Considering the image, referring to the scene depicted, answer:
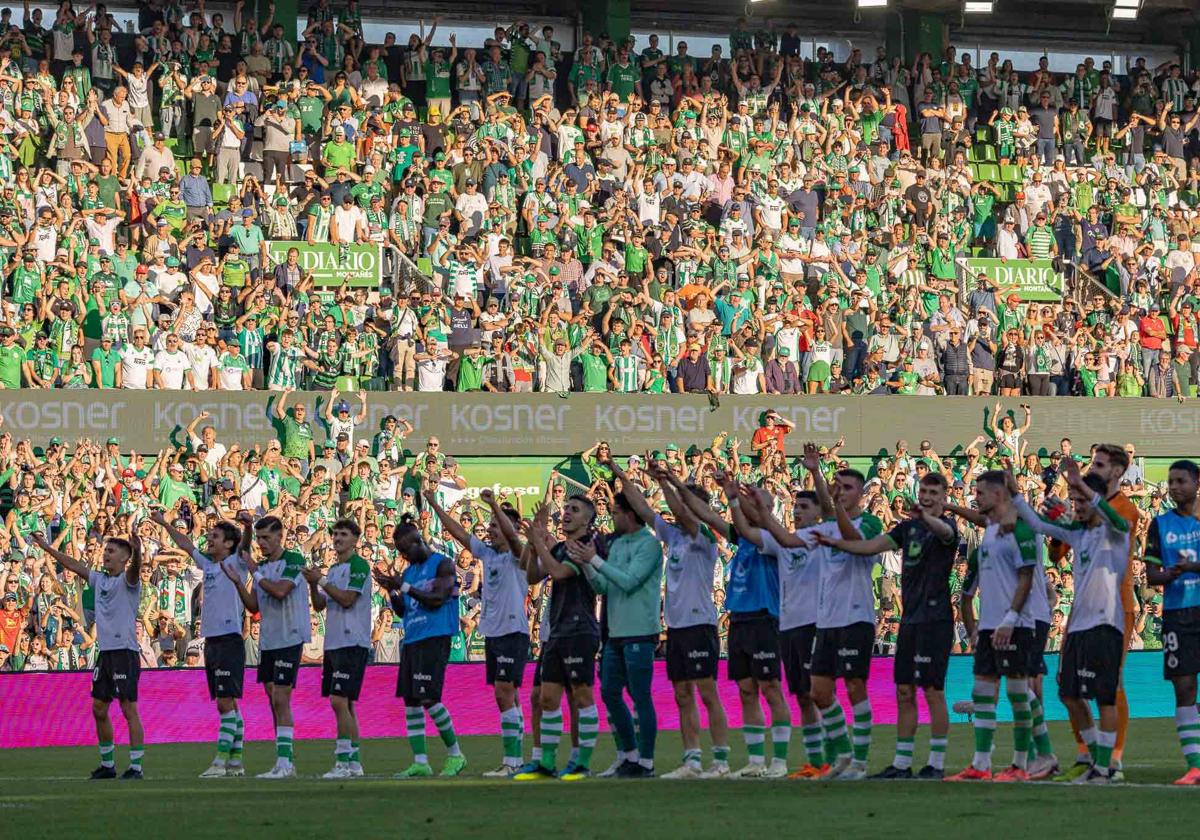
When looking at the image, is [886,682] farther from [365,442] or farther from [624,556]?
[624,556]

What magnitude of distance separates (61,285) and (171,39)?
7033mm

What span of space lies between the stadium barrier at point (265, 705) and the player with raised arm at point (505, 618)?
6.44m

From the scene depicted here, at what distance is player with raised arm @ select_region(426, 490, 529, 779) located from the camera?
52.0 ft

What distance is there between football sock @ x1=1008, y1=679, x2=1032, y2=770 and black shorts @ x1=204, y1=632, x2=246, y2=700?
21.7 ft

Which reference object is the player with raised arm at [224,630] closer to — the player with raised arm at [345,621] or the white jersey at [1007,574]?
the player with raised arm at [345,621]

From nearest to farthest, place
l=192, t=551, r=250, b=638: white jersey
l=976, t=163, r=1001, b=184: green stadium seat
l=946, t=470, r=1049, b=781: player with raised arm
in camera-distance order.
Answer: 1. l=946, t=470, r=1049, b=781: player with raised arm
2. l=192, t=551, r=250, b=638: white jersey
3. l=976, t=163, r=1001, b=184: green stadium seat

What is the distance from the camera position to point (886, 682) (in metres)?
24.1

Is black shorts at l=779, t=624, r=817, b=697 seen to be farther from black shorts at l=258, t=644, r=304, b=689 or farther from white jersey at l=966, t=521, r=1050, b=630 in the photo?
black shorts at l=258, t=644, r=304, b=689

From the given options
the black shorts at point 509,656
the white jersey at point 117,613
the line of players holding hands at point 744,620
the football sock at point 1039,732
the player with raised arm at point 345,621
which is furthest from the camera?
the white jersey at point 117,613

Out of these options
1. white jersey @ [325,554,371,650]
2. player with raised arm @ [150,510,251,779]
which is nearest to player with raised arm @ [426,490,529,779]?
white jersey @ [325,554,371,650]

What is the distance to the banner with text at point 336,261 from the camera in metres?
30.4

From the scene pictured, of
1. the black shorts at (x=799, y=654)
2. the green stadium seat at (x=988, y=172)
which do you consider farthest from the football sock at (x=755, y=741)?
the green stadium seat at (x=988, y=172)

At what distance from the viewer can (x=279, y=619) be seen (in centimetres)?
1666

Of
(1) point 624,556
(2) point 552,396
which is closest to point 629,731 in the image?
(1) point 624,556
